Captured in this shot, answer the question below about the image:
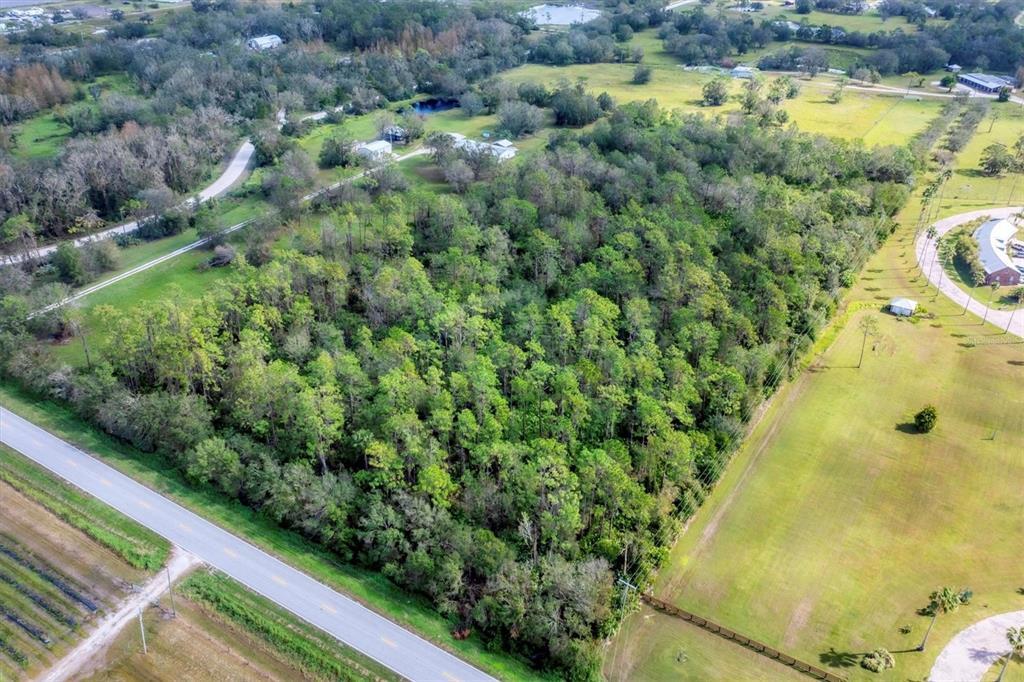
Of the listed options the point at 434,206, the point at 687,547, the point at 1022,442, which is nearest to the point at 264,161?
the point at 434,206

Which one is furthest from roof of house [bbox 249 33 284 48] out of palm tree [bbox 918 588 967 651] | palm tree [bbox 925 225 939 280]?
palm tree [bbox 918 588 967 651]

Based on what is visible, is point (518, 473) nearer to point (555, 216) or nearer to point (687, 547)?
point (687, 547)

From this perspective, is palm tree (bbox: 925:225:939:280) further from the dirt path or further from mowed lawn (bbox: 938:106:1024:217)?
the dirt path

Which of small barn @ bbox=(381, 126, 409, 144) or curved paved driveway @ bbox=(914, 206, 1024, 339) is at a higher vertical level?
small barn @ bbox=(381, 126, 409, 144)

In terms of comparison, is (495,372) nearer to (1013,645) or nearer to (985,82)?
(1013,645)

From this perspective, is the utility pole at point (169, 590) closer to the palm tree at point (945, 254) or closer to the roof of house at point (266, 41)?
the palm tree at point (945, 254)
